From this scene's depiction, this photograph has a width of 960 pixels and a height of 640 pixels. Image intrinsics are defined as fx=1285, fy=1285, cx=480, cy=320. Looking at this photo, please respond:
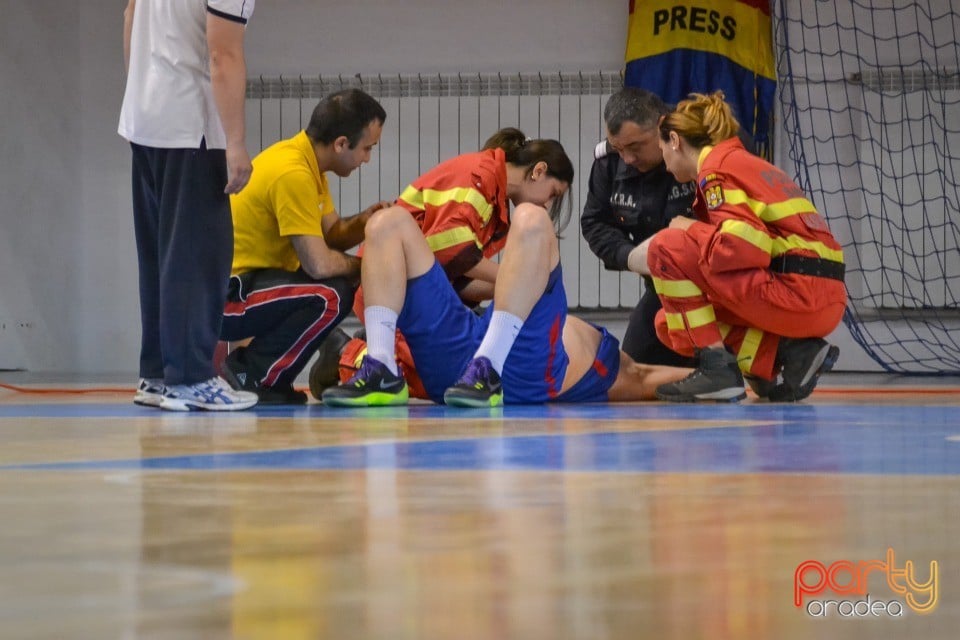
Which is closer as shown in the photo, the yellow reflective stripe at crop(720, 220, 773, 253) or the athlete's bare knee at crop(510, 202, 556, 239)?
the athlete's bare knee at crop(510, 202, 556, 239)

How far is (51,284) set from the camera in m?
6.77

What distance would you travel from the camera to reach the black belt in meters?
3.20

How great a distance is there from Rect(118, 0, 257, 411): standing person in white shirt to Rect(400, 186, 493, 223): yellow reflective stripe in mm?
645

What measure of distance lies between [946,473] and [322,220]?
2.23 metres

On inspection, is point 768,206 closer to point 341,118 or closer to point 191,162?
point 341,118

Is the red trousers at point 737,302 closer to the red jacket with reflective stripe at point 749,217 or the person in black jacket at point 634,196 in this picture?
the red jacket with reflective stripe at point 749,217

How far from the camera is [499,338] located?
113 inches

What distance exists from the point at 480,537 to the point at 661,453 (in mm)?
730

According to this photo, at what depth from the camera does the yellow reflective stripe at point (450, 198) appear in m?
3.22

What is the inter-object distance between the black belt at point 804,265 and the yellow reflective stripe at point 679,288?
21 centimetres

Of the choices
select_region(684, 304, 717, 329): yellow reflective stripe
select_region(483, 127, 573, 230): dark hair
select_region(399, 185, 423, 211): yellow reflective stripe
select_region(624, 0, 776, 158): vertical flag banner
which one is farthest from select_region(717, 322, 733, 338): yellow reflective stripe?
select_region(624, 0, 776, 158): vertical flag banner

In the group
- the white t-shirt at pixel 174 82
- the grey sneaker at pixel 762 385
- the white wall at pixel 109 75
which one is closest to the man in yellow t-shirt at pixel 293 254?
the white t-shirt at pixel 174 82

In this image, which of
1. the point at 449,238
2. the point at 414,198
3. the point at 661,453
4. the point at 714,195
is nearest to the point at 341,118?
the point at 414,198

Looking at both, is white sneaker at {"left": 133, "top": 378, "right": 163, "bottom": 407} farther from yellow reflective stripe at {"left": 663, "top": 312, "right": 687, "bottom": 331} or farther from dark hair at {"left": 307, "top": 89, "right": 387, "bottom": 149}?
yellow reflective stripe at {"left": 663, "top": 312, "right": 687, "bottom": 331}
